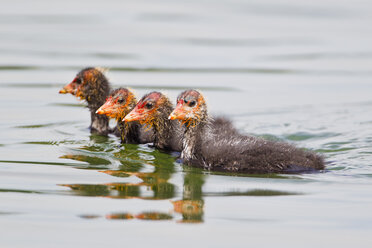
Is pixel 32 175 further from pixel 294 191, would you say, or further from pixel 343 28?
pixel 343 28

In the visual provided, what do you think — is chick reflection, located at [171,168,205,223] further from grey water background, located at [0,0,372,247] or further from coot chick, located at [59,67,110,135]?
coot chick, located at [59,67,110,135]

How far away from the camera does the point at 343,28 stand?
18516 millimetres

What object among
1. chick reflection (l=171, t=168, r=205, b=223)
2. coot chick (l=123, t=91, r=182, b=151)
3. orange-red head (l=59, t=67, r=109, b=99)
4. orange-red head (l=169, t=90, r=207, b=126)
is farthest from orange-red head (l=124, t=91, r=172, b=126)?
orange-red head (l=59, t=67, r=109, b=99)

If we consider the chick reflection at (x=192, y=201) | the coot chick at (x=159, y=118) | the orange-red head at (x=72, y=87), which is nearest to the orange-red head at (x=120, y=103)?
the coot chick at (x=159, y=118)

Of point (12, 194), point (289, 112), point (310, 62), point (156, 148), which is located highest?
point (310, 62)

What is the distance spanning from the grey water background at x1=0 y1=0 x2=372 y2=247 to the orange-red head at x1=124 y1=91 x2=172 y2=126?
410 millimetres

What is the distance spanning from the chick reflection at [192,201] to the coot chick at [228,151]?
1.17 ft

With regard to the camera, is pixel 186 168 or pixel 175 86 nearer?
pixel 186 168

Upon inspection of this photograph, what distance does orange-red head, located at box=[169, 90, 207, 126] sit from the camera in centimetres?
882

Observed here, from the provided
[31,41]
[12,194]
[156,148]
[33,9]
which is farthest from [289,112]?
[33,9]

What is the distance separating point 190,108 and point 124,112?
151 centimetres

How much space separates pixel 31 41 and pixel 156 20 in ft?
11.3

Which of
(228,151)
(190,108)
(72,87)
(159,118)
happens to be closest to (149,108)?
(159,118)

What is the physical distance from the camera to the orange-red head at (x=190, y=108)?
347 inches
